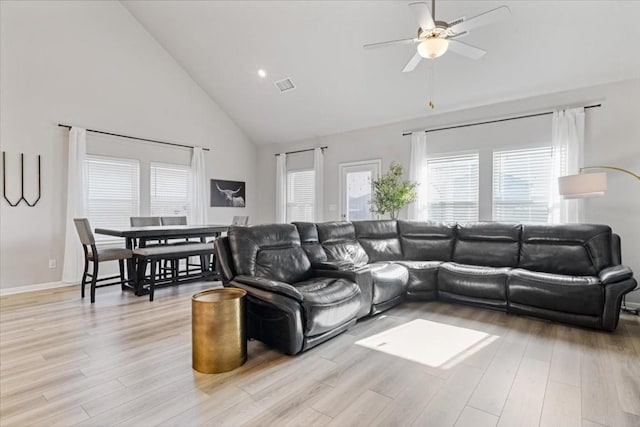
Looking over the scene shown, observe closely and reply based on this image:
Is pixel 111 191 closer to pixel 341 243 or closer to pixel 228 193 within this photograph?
pixel 228 193

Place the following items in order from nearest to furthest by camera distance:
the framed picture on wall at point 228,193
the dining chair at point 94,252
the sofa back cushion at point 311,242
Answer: the sofa back cushion at point 311,242 < the dining chair at point 94,252 < the framed picture on wall at point 228,193

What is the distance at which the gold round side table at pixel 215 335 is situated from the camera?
7.85 feet

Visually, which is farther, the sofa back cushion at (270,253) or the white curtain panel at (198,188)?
the white curtain panel at (198,188)

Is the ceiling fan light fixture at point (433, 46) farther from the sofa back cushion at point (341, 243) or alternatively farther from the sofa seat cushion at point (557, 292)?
the sofa seat cushion at point (557, 292)

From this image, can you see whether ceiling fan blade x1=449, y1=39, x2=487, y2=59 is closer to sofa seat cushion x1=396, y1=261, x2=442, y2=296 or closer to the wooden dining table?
sofa seat cushion x1=396, y1=261, x2=442, y2=296

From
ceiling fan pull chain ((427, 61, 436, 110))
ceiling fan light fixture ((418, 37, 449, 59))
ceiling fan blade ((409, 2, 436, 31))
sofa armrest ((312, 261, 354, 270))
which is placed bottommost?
sofa armrest ((312, 261, 354, 270))

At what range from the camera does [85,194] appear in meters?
5.29

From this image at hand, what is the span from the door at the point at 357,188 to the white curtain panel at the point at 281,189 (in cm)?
152

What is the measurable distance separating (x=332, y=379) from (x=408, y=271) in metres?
2.25

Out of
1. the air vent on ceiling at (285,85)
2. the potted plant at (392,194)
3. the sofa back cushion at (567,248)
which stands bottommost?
the sofa back cushion at (567,248)

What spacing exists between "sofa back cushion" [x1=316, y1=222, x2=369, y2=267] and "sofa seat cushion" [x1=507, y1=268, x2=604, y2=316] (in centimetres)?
175

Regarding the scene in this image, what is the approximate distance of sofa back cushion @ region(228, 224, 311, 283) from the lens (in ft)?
10.2

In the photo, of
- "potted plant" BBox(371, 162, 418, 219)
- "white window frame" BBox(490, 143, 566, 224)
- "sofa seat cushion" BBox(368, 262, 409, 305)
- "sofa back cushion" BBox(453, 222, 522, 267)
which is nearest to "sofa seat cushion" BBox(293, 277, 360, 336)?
"sofa seat cushion" BBox(368, 262, 409, 305)

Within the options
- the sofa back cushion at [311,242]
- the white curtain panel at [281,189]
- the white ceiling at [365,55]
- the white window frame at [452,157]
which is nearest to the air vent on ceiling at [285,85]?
the white ceiling at [365,55]
